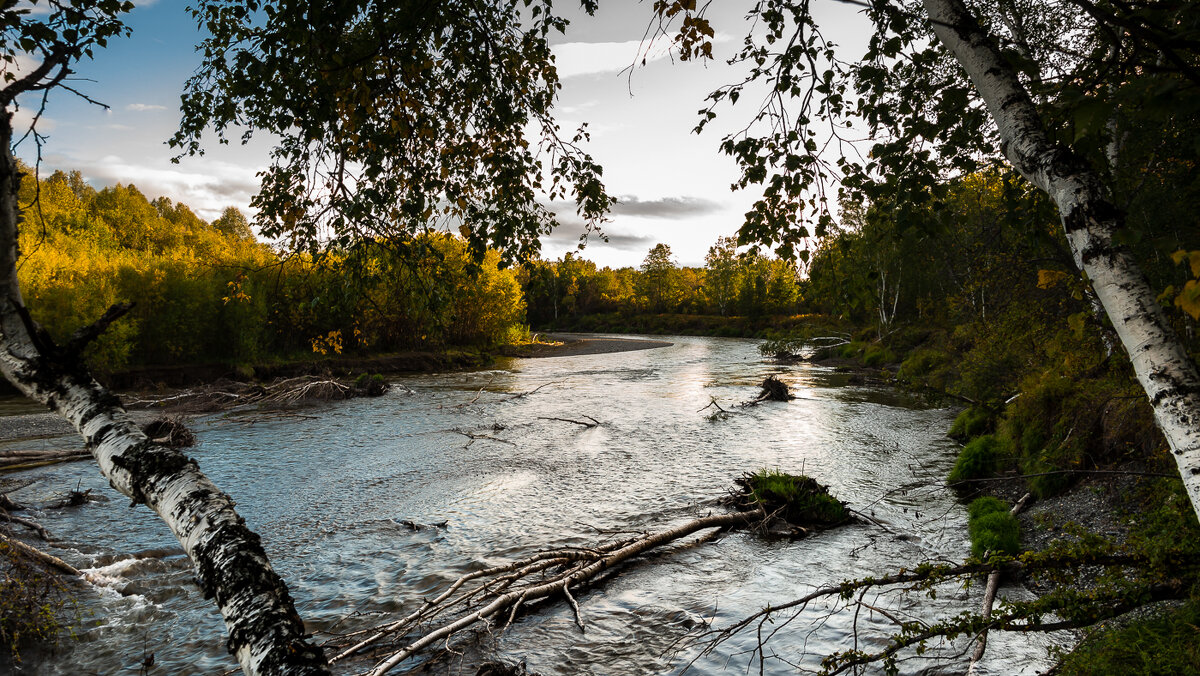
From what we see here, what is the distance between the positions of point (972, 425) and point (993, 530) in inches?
295

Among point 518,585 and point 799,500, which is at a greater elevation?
point 799,500

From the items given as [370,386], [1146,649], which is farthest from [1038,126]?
[370,386]

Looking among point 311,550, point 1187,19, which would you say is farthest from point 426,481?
point 1187,19

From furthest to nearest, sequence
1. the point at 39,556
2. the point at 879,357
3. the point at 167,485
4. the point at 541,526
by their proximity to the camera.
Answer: the point at 879,357, the point at 541,526, the point at 39,556, the point at 167,485

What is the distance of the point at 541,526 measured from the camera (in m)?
8.92

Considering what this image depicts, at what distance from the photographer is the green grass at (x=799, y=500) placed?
8.63 meters

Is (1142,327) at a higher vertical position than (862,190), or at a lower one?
lower

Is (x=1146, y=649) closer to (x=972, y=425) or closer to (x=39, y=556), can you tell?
(x=39, y=556)

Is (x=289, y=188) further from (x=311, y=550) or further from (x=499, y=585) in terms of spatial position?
(x=311, y=550)

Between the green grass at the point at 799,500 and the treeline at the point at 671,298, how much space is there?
58448mm

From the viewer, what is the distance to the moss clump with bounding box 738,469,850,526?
8633 mm

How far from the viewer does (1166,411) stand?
2.22m

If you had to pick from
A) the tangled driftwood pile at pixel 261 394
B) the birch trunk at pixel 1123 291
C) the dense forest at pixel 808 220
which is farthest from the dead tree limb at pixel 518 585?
the tangled driftwood pile at pixel 261 394

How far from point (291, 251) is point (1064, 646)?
6830 mm
